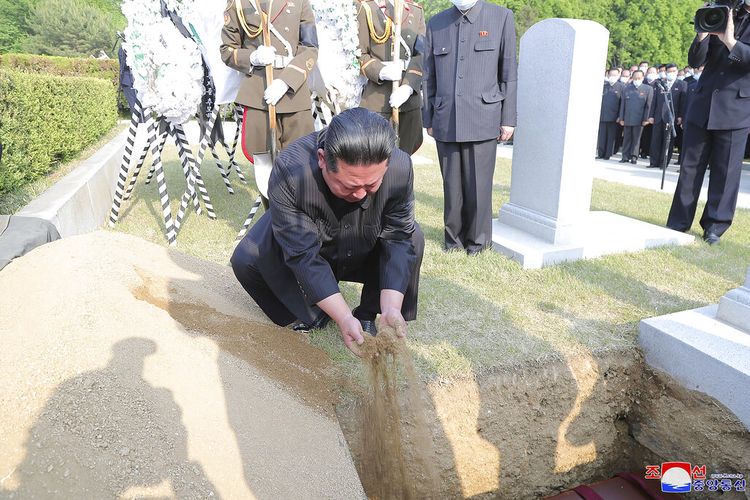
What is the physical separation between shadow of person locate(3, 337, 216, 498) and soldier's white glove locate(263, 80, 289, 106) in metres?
2.43

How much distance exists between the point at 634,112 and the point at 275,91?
9435 mm

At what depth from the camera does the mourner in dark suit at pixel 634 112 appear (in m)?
10.9

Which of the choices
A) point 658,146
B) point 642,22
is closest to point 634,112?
point 658,146

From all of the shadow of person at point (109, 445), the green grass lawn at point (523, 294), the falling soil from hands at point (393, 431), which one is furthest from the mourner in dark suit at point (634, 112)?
the shadow of person at point (109, 445)

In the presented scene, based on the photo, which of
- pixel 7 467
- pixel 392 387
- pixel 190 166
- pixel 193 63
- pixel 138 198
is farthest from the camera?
pixel 138 198

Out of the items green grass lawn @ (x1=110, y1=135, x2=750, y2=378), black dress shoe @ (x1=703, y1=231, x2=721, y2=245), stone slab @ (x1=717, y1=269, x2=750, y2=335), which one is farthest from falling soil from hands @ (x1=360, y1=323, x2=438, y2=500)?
black dress shoe @ (x1=703, y1=231, x2=721, y2=245)

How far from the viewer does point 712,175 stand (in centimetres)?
448

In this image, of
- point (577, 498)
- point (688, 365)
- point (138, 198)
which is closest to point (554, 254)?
point (688, 365)

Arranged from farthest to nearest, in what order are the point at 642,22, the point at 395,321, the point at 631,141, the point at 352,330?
the point at 642,22, the point at 631,141, the point at 395,321, the point at 352,330

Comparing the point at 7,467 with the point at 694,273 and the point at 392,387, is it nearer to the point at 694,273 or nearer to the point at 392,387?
the point at 392,387

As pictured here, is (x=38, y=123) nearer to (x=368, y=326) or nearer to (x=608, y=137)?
(x=368, y=326)

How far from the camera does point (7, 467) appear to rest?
60.5 inches

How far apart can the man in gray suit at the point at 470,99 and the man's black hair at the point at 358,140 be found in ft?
6.73

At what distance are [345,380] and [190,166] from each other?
2.93 meters
